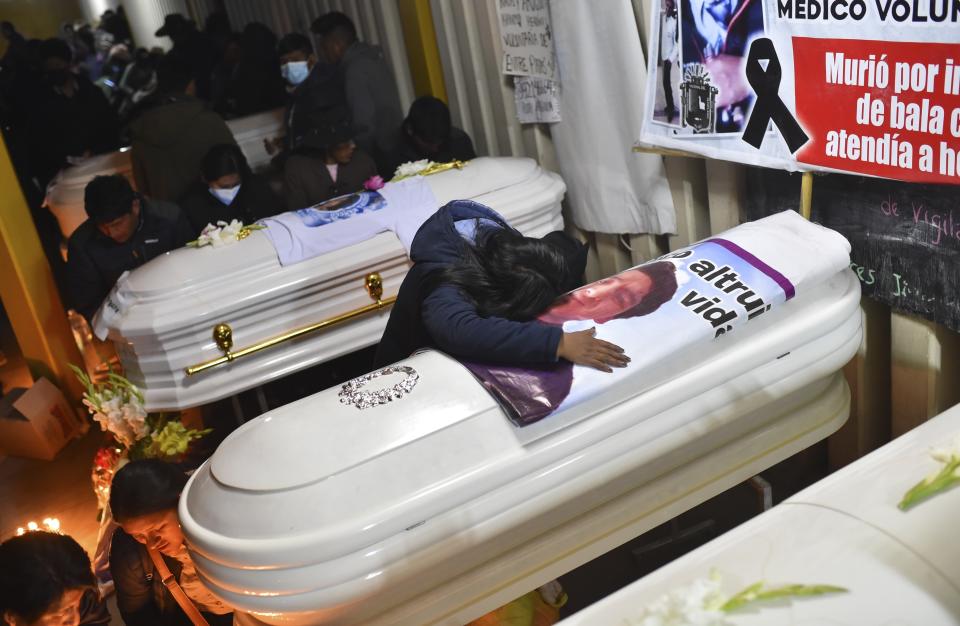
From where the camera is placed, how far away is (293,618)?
5.64 ft

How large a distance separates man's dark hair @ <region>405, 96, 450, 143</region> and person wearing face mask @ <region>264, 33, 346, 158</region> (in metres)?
0.37

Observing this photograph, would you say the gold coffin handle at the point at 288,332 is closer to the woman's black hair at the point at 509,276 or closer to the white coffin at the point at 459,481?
the woman's black hair at the point at 509,276

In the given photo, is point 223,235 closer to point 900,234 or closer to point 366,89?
point 366,89

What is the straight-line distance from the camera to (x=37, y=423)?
12.8 ft

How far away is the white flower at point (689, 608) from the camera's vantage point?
1.15 meters

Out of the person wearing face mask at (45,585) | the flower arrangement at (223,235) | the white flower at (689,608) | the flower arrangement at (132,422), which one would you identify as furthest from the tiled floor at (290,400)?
the white flower at (689,608)

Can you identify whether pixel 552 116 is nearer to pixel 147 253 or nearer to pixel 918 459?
pixel 147 253

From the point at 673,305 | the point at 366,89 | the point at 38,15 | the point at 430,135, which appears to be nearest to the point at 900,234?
the point at 673,305

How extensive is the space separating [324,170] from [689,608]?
2.89 m

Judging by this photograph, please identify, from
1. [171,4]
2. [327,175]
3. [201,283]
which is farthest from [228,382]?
[171,4]

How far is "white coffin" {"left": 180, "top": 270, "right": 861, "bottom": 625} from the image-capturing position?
169 centimetres

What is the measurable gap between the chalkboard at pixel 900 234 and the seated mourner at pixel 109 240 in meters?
2.43

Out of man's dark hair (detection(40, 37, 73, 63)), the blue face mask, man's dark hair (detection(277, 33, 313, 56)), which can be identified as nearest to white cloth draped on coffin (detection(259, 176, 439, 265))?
the blue face mask

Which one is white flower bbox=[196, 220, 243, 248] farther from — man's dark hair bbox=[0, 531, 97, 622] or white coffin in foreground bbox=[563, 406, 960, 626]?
white coffin in foreground bbox=[563, 406, 960, 626]
